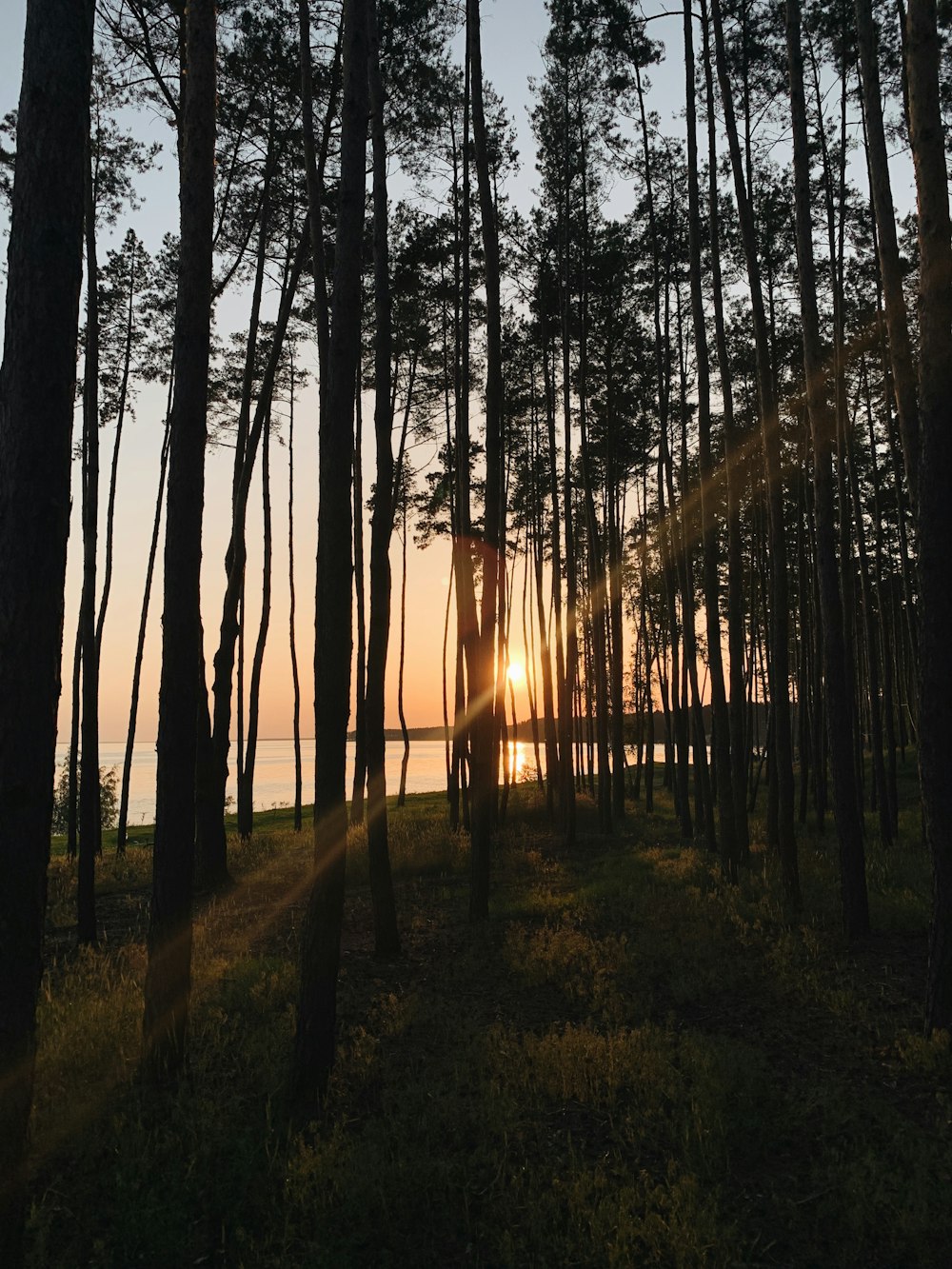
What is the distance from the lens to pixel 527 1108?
538cm

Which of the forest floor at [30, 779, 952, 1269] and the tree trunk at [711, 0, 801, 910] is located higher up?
the tree trunk at [711, 0, 801, 910]

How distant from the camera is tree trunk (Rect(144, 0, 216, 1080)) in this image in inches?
229

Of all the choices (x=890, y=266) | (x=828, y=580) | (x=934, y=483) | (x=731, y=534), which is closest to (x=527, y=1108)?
(x=934, y=483)

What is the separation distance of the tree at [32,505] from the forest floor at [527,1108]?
1.47 metres

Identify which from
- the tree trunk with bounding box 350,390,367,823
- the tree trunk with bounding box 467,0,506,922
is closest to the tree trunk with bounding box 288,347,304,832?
the tree trunk with bounding box 350,390,367,823

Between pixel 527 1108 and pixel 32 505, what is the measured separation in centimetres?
512

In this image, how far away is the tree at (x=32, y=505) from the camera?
132 inches

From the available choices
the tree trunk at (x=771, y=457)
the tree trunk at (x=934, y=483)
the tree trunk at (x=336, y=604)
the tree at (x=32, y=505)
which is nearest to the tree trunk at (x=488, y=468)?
the tree trunk at (x=771, y=457)

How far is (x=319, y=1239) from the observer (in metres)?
3.96

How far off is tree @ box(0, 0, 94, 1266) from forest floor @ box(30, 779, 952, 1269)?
1470 millimetres

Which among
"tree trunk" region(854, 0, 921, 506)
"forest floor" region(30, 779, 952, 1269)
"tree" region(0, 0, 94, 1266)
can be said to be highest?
"tree trunk" region(854, 0, 921, 506)

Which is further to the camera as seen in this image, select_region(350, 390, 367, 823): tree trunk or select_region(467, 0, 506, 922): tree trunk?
select_region(350, 390, 367, 823): tree trunk

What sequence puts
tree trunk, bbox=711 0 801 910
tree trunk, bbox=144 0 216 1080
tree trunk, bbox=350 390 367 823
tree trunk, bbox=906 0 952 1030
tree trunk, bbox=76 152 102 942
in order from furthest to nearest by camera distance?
tree trunk, bbox=350 390 367 823 < tree trunk, bbox=711 0 801 910 < tree trunk, bbox=76 152 102 942 < tree trunk, bbox=906 0 952 1030 < tree trunk, bbox=144 0 216 1080

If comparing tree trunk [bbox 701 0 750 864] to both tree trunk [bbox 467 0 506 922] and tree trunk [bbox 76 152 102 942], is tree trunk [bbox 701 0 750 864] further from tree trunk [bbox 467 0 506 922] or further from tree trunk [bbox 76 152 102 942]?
tree trunk [bbox 76 152 102 942]
